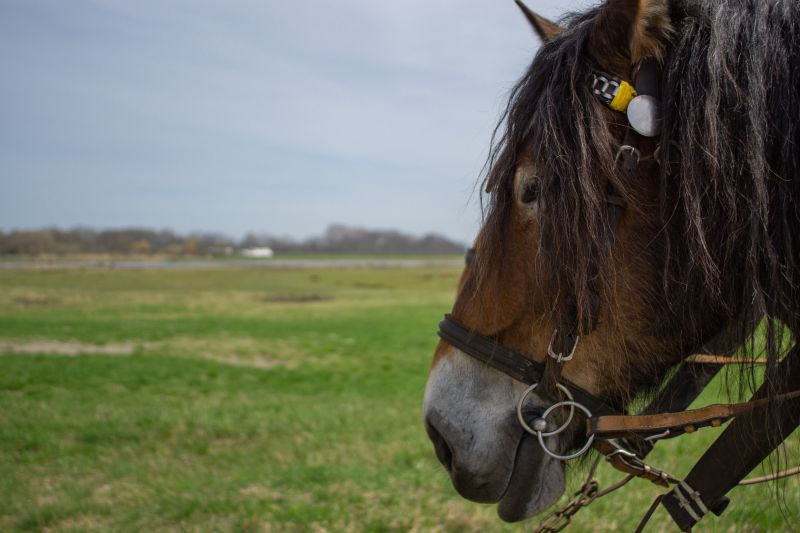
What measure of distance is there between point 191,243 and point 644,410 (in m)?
137

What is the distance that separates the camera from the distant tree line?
9944 centimetres

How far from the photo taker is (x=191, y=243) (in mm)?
129000

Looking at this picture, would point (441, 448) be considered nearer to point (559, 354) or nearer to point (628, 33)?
point (559, 354)

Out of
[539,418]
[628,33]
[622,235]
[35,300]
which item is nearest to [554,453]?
[539,418]

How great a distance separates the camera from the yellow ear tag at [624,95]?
1.63m

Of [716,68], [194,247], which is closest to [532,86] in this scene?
[716,68]

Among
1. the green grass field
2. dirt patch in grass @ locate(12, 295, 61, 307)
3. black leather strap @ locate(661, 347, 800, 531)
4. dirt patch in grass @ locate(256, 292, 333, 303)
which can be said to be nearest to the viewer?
black leather strap @ locate(661, 347, 800, 531)

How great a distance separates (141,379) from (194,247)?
125380 mm

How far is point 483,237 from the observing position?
1.84m

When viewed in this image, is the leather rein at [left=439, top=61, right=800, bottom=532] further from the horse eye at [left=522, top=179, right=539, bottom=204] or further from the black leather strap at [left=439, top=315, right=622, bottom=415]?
the horse eye at [left=522, top=179, right=539, bottom=204]

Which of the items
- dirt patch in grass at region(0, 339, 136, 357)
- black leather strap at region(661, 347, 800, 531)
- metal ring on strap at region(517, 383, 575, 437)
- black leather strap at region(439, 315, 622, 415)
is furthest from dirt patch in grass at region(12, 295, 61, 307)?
black leather strap at region(661, 347, 800, 531)

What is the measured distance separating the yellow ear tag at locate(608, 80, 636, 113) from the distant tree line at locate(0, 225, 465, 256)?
82.3m

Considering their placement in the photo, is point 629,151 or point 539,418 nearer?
point 629,151

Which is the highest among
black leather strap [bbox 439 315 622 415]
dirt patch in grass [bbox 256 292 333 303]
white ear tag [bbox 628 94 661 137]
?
white ear tag [bbox 628 94 661 137]
